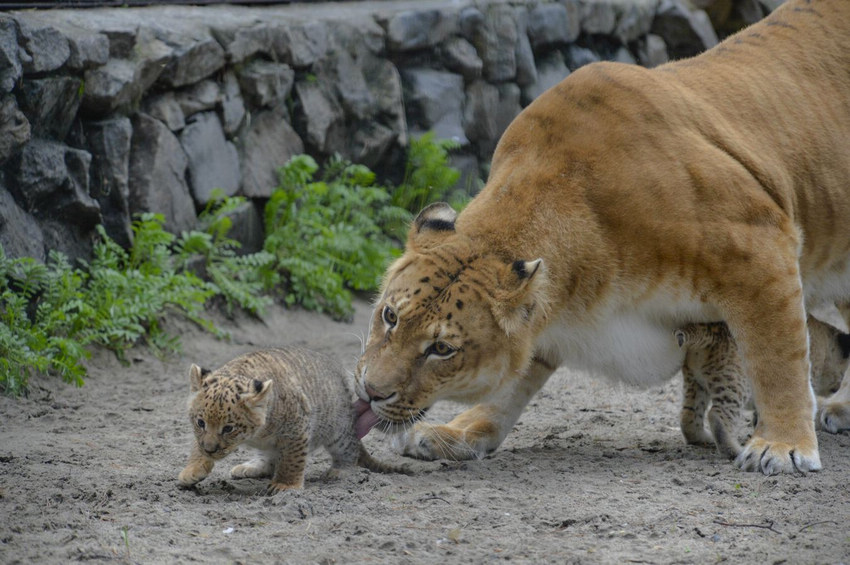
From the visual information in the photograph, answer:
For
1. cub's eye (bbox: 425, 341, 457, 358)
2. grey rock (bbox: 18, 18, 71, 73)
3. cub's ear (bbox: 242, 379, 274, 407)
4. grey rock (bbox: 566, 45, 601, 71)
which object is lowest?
grey rock (bbox: 566, 45, 601, 71)

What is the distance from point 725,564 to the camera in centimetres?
442

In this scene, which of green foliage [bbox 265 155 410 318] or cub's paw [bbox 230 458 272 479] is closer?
cub's paw [bbox 230 458 272 479]

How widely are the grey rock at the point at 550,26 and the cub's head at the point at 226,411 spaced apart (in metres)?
8.68

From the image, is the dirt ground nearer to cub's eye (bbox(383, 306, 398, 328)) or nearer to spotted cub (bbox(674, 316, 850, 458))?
spotted cub (bbox(674, 316, 850, 458))

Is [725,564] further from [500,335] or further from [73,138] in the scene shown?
[73,138]

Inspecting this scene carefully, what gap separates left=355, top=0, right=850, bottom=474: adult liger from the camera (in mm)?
5320

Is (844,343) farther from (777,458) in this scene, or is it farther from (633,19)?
(633,19)

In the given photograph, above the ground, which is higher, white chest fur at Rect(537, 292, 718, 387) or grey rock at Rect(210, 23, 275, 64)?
grey rock at Rect(210, 23, 275, 64)

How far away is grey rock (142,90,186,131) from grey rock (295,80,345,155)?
5.23 feet

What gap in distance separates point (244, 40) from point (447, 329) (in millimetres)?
5238

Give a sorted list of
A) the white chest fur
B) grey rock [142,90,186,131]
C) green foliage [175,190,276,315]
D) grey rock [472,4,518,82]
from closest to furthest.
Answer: the white chest fur
grey rock [142,90,186,131]
green foliage [175,190,276,315]
grey rock [472,4,518,82]

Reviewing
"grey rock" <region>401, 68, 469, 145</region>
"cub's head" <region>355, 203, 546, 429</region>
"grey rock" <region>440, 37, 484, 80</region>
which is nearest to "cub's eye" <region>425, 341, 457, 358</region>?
"cub's head" <region>355, 203, 546, 429</region>

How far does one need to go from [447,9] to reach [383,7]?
2.41 feet

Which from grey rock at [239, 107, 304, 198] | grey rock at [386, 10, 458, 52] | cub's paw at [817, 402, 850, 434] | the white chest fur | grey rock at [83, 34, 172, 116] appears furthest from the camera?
grey rock at [386, 10, 458, 52]
